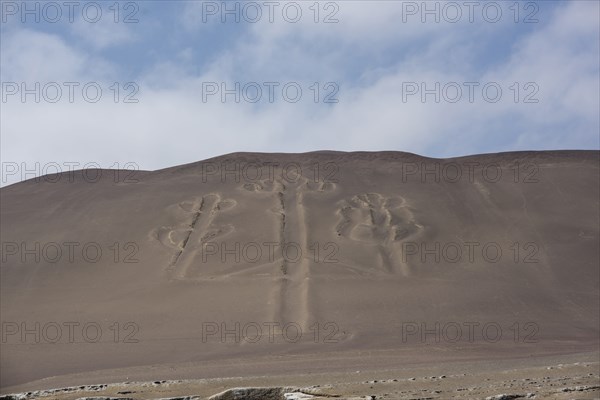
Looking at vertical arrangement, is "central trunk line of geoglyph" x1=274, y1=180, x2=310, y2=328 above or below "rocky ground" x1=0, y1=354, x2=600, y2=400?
above

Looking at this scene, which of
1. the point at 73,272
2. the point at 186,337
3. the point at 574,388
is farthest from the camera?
the point at 73,272

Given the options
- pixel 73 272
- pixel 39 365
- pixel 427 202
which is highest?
pixel 427 202

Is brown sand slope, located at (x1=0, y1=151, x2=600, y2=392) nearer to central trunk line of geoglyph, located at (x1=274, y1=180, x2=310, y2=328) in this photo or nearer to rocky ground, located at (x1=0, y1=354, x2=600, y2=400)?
central trunk line of geoglyph, located at (x1=274, y1=180, x2=310, y2=328)

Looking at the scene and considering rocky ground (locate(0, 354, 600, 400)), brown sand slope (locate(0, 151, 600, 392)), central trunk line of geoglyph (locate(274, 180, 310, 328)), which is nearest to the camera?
rocky ground (locate(0, 354, 600, 400))

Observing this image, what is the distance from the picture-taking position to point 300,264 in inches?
809

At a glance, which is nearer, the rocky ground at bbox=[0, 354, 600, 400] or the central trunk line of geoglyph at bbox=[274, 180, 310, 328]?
the rocky ground at bbox=[0, 354, 600, 400]

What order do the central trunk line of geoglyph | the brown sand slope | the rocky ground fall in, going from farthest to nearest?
the central trunk line of geoglyph → the brown sand slope → the rocky ground

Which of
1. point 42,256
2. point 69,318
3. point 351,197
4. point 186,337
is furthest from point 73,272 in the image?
point 351,197

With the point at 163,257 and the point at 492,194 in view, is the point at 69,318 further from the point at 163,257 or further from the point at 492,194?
the point at 492,194

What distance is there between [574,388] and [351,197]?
15724 mm

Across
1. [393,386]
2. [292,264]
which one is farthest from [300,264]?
[393,386]

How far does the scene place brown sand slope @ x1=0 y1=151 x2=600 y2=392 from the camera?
16.4m

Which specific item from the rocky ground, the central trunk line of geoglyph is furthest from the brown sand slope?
the rocky ground

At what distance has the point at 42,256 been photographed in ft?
75.4
